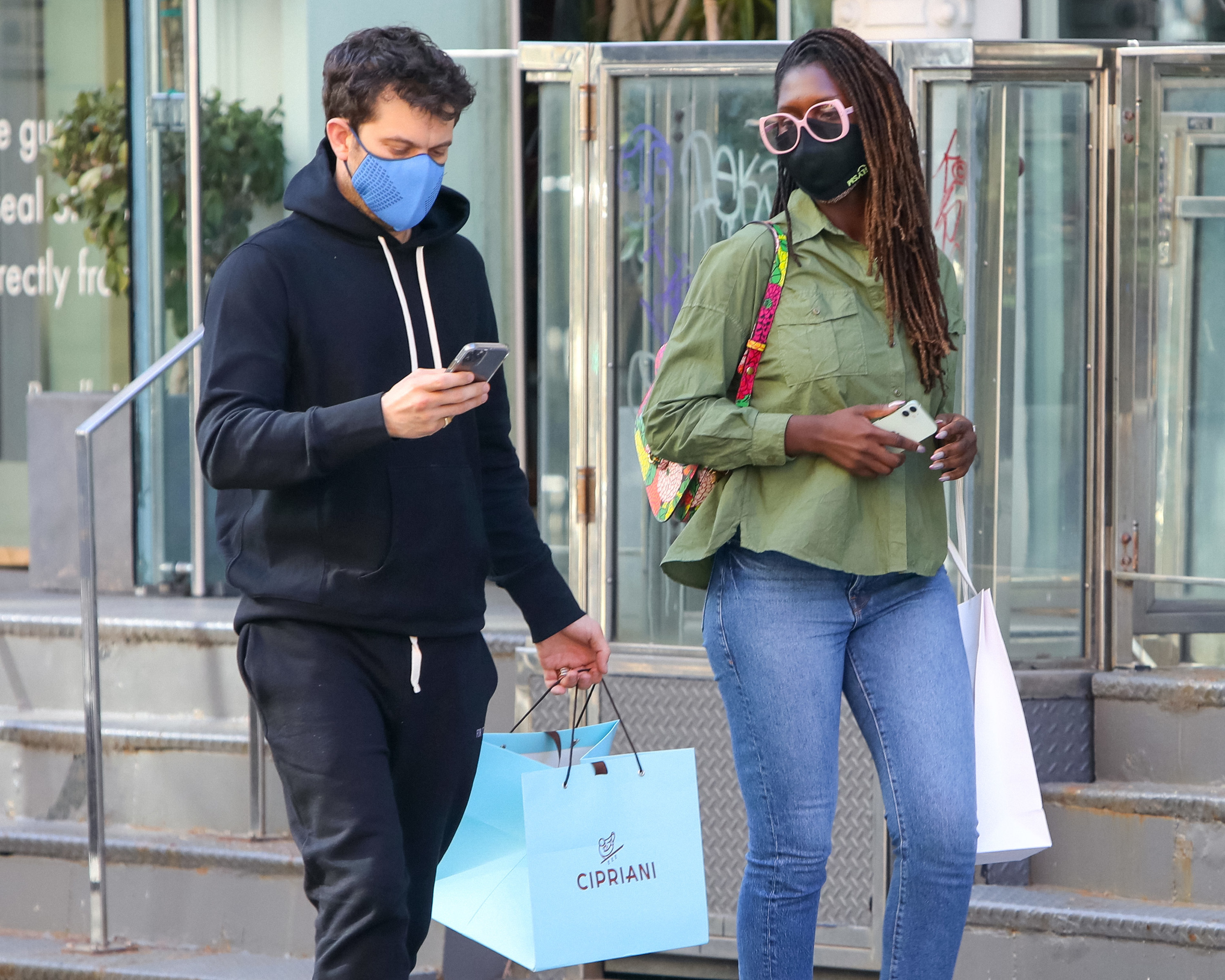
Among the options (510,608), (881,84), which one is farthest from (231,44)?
(881,84)

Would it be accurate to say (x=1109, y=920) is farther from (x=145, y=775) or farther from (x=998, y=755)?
(x=145, y=775)

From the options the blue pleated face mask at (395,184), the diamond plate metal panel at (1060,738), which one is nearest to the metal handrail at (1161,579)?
the diamond plate metal panel at (1060,738)

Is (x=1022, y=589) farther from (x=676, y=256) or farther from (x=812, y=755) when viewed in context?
(x=812, y=755)

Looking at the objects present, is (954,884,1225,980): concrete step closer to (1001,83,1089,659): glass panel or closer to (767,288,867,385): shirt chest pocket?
(1001,83,1089,659): glass panel

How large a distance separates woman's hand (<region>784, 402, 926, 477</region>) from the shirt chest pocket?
9 cm

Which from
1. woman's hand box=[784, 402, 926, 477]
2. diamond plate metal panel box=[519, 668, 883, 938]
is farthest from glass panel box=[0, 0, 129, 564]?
woman's hand box=[784, 402, 926, 477]

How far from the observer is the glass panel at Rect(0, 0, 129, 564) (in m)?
7.32

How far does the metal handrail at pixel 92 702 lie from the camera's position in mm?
4406

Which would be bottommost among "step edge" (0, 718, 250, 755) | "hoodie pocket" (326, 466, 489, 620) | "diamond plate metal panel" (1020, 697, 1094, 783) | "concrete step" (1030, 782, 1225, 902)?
"concrete step" (1030, 782, 1225, 902)

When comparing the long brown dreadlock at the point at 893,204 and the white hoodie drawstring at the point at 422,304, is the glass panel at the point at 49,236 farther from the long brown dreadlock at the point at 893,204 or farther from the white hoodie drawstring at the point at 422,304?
the long brown dreadlock at the point at 893,204

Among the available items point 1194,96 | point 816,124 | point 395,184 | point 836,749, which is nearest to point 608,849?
point 836,749

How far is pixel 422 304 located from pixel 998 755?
1.30 meters

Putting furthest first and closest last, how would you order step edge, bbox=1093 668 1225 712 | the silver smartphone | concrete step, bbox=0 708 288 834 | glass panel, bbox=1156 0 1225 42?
glass panel, bbox=1156 0 1225 42
concrete step, bbox=0 708 288 834
step edge, bbox=1093 668 1225 712
the silver smartphone

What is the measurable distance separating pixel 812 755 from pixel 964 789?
0.26 meters
